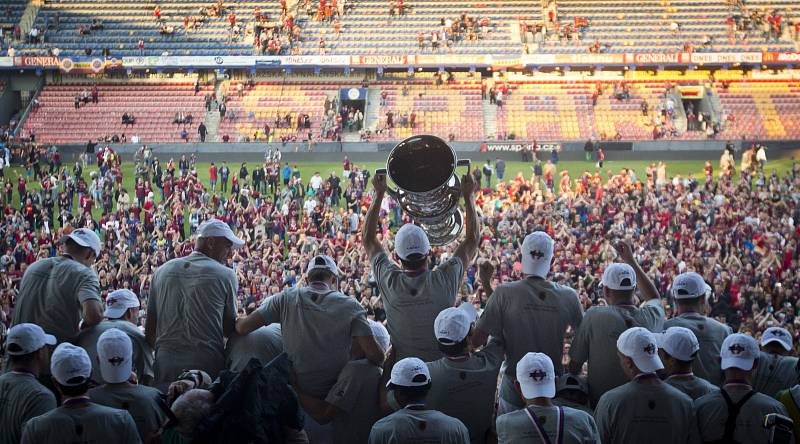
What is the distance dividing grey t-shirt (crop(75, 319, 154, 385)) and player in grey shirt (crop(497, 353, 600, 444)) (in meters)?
2.28

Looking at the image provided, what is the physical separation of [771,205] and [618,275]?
20.0m

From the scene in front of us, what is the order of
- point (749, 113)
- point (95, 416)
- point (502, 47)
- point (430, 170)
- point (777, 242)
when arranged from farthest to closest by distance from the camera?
point (502, 47), point (749, 113), point (777, 242), point (430, 170), point (95, 416)

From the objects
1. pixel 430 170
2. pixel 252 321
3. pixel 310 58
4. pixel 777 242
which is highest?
pixel 310 58

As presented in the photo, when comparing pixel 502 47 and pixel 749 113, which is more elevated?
pixel 502 47

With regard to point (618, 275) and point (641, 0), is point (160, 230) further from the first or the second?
point (641, 0)

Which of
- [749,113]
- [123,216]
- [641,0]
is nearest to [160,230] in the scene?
[123,216]

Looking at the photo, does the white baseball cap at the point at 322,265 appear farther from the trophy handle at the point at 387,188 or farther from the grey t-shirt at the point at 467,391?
the grey t-shirt at the point at 467,391

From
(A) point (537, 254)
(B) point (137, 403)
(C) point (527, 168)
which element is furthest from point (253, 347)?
(C) point (527, 168)

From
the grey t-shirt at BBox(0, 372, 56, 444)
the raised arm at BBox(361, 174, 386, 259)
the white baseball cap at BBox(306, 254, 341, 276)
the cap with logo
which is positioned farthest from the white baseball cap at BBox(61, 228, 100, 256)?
the raised arm at BBox(361, 174, 386, 259)

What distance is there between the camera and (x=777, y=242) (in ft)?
69.6

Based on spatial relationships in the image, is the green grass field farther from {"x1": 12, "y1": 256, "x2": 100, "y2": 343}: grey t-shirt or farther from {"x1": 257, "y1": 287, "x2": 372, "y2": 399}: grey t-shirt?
{"x1": 257, "y1": 287, "x2": 372, "y2": 399}: grey t-shirt

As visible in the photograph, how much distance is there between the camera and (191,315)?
5695 mm

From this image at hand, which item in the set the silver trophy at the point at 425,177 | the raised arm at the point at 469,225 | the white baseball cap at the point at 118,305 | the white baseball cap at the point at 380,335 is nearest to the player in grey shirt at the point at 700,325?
the raised arm at the point at 469,225

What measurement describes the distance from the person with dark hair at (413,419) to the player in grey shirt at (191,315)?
132 centimetres
